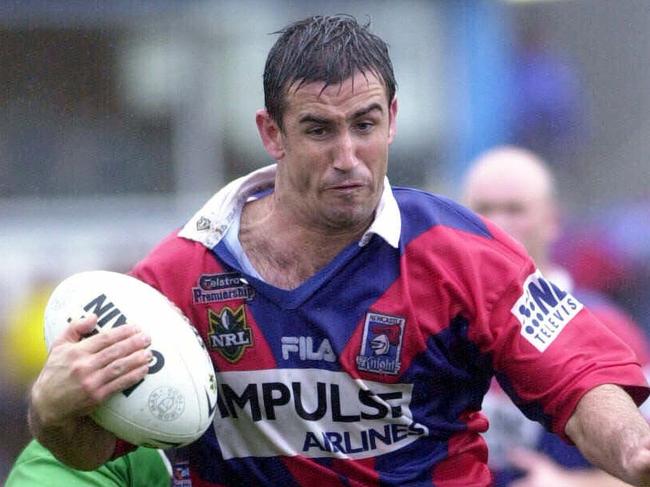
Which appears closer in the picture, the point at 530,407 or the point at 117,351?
the point at 117,351

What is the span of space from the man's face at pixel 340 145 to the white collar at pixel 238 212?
50 millimetres

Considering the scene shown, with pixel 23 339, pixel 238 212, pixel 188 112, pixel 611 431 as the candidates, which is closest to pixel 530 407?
pixel 611 431

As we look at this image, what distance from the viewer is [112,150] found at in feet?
30.9

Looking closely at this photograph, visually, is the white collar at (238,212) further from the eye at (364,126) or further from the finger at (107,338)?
the finger at (107,338)

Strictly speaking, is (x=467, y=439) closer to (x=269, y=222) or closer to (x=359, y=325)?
(x=359, y=325)

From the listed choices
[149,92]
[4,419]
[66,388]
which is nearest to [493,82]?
[149,92]

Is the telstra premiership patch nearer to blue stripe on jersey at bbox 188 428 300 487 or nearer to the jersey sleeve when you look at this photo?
the jersey sleeve

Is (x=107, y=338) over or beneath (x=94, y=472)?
over

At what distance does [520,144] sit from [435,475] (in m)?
5.62

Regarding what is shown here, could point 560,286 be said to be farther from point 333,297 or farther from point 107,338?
point 107,338

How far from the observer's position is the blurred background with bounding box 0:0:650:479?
923 centimetres

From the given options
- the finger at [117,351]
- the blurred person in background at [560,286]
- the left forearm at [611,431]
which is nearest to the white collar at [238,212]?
the finger at [117,351]

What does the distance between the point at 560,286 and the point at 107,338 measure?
2.28 metres

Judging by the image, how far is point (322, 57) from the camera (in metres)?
4.17
